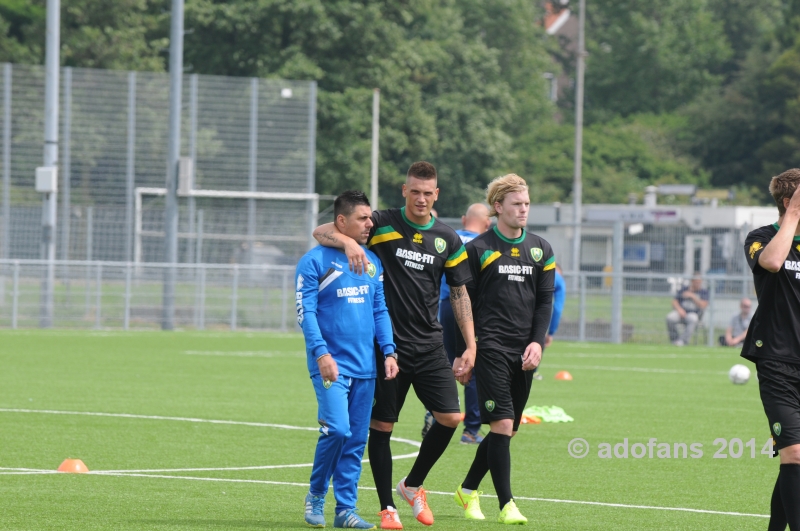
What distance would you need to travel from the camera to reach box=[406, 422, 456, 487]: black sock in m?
8.31

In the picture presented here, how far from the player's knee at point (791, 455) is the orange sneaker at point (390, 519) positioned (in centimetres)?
227

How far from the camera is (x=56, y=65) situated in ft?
94.3

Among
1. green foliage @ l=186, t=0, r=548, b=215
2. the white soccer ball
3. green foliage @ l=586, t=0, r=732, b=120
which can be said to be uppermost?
green foliage @ l=586, t=0, r=732, b=120

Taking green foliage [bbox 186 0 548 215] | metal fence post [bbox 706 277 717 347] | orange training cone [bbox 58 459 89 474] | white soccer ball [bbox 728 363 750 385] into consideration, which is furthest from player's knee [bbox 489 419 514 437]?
green foliage [bbox 186 0 548 215]

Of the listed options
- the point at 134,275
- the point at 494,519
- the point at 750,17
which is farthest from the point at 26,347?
the point at 750,17

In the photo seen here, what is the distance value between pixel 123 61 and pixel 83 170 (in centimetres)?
1731

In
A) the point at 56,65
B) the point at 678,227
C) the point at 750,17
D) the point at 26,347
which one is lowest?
the point at 26,347

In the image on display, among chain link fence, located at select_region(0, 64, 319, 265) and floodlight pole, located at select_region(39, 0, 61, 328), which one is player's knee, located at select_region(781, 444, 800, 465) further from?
chain link fence, located at select_region(0, 64, 319, 265)

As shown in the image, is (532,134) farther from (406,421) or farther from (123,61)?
(406,421)

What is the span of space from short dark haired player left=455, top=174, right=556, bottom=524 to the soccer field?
419 mm

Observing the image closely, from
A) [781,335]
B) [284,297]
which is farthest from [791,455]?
[284,297]

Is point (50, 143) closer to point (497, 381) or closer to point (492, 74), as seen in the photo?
point (497, 381)

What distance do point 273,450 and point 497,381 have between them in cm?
382

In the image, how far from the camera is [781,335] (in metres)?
6.87
